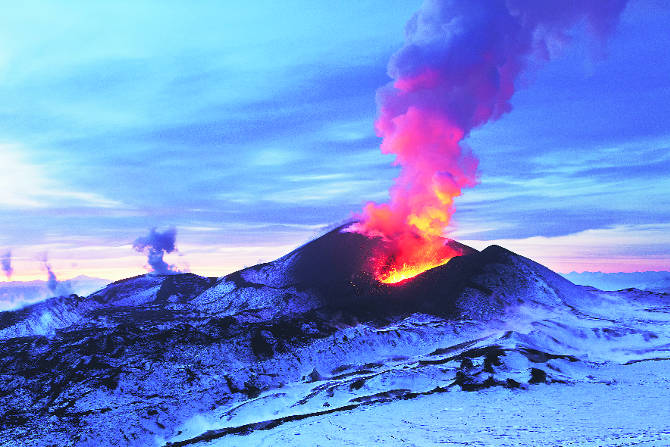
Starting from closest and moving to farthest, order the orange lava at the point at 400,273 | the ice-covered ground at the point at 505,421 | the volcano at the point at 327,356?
the ice-covered ground at the point at 505,421 → the volcano at the point at 327,356 → the orange lava at the point at 400,273

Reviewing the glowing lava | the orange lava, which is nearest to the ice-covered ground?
the orange lava

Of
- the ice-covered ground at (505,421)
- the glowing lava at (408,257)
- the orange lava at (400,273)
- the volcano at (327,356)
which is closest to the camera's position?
the ice-covered ground at (505,421)

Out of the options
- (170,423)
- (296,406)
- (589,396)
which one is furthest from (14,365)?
(589,396)

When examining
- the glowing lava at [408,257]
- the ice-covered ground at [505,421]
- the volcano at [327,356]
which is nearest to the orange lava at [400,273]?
the glowing lava at [408,257]

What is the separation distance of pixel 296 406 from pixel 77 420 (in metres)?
22.2

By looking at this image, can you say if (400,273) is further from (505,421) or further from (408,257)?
(505,421)

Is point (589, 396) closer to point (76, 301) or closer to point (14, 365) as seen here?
point (14, 365)

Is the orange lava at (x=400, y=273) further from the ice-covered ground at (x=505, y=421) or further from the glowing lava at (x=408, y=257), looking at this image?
the ice-covered ground at (x=505, y=421)

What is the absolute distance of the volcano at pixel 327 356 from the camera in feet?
180

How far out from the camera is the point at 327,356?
251ft

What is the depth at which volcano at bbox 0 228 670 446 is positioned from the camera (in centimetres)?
5484

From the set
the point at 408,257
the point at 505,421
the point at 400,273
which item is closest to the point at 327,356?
the point at 505,421

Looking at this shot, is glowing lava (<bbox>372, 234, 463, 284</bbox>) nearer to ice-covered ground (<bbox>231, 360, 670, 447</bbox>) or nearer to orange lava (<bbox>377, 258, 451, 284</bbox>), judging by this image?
orange lava (<bbox>377, 258, 451, 284</bbox>)

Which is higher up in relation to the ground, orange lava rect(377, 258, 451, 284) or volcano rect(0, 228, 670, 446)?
orange lava rect(377, 258, 451, 284)
